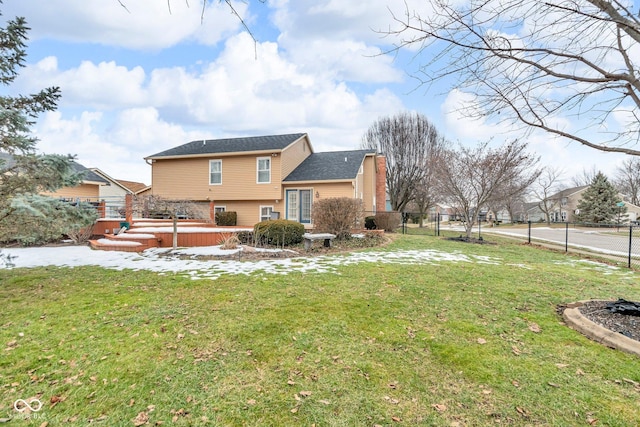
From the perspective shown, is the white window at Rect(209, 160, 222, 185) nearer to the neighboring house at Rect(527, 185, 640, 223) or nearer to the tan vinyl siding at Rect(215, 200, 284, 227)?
the tan vinyl siding at Rect(215, 200, 284, 227)

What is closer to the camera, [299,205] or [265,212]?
[299,205]

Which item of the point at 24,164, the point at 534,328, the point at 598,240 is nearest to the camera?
the point at 534,328

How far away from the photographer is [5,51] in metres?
5.11

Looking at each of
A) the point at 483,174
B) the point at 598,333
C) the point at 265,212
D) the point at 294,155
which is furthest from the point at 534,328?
the point at 294,155

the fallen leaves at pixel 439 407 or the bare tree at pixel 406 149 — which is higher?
the bare tree at pixel 406 149

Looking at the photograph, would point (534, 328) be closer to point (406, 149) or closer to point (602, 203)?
point (406, 149)

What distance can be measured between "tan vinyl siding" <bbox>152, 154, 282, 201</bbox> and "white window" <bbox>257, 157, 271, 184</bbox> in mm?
204

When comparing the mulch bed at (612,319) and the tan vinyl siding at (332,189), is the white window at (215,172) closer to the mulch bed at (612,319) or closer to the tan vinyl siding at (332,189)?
the tan vinyl siding at (332,189)

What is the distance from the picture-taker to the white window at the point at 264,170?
653 inches

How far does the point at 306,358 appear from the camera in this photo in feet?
9.93

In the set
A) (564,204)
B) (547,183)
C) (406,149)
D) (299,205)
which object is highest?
(406,149)

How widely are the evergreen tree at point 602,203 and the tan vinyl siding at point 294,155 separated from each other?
3596 centimetres

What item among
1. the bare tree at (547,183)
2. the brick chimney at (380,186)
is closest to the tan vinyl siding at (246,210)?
the brick chimney at (380,186)

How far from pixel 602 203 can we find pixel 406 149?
27.5 meters
